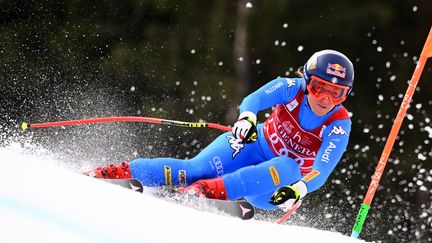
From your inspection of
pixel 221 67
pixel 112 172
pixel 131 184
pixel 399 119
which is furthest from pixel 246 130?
pixel 221 67

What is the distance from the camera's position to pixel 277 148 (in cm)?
454

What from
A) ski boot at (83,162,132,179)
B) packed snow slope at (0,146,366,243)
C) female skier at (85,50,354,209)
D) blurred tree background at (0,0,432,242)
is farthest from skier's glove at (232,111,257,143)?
blurred tree background at (0,0,432,242)

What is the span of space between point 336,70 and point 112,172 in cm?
140

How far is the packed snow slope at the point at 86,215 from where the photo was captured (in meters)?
2.42

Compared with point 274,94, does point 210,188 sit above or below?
below

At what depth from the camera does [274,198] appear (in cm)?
387

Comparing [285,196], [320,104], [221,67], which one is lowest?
[285,196]

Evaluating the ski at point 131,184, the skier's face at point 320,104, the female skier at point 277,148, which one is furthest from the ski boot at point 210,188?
the skier's face at point 320,104

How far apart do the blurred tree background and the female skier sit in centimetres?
755

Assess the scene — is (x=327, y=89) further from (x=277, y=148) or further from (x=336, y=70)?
(x=277, y=148)

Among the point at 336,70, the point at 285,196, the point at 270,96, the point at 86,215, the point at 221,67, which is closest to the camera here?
the point at 86,215

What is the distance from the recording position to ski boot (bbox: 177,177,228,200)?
4219mm

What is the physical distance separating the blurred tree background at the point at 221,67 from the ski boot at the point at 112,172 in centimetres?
766

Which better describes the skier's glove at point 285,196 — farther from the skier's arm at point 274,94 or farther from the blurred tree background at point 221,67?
the blurred tree background at point 221,67
